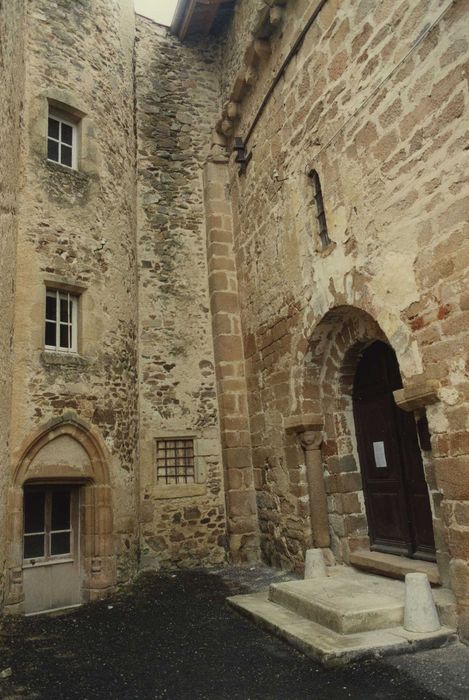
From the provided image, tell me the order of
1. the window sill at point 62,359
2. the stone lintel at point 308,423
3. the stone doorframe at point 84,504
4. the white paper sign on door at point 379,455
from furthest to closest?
the window sill at point 62,359
the stone lintel at point 308,423
the stone doorframe at point 84,504
the white paper sign on door at point 379,455

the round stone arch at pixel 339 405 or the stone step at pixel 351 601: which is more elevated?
the round stone arch at pixel 339 405

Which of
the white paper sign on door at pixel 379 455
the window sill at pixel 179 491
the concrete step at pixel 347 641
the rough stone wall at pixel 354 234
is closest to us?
the concrete step at pixel 347 641

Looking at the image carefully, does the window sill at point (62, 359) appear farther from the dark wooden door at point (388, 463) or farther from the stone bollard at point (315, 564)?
the stone bollard at point (315, 564)

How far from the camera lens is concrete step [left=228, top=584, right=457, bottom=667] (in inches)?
140

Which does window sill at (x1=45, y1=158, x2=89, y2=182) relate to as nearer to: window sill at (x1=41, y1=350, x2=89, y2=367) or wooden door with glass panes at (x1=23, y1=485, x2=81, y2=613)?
window sill at (x1=41, y1=350, x2=89, y2=367)

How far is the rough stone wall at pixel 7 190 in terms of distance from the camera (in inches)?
232

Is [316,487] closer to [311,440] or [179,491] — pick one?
[311,440]

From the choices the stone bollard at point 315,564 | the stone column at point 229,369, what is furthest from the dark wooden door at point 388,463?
the stone column at point 229,369

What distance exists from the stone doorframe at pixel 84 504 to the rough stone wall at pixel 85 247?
135 mm

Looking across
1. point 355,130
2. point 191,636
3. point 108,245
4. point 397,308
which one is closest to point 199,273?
point 108,245

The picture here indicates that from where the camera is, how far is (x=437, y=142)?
4.26 metres

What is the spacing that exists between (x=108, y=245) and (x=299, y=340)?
329 cm

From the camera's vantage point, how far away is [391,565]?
5.03 m

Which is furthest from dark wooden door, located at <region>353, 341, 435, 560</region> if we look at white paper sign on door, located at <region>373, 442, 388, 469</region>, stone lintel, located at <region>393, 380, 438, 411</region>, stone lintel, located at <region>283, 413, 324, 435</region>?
stone lintel, located at <region>393, 380, 438, 411</region>
